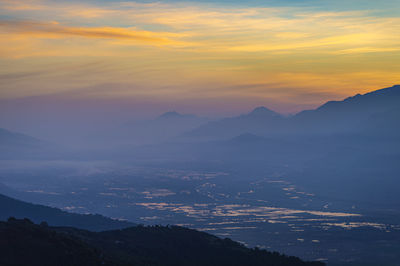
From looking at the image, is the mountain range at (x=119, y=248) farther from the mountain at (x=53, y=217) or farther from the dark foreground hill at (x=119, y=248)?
the mountain at (x=53, y=217)

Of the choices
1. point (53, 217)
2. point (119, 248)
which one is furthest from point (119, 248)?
point (53, 217)

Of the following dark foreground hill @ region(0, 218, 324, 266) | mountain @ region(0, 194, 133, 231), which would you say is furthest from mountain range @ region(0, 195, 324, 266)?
mountain @ region(0, 194, 133, 231)

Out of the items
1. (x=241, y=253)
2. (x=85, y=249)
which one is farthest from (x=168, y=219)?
(x=85, y=249)

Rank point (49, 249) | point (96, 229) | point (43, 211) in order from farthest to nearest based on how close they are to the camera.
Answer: point (43, 211), point (96, 229), point (49, 249)

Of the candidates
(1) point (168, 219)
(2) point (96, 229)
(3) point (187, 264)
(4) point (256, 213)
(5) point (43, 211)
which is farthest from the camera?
(4) point (256, 213)

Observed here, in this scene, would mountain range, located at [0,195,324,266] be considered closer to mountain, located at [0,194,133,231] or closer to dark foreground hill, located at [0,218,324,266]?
dark foreground hill, located at [0,218,324,266]

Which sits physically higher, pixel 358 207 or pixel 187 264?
pixel 358 207

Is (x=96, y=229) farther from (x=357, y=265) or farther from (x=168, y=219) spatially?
(x=357, y=265)
